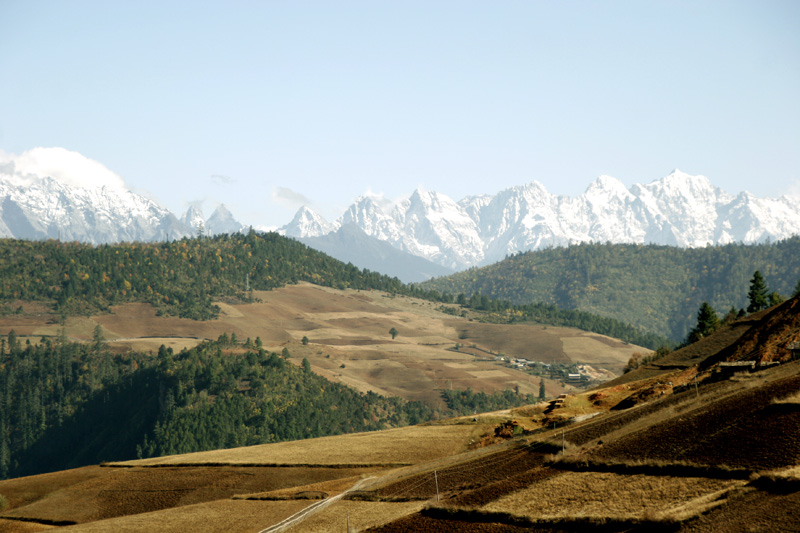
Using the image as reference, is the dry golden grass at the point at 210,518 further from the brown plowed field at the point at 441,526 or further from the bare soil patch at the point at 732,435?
the bare soil patch at the point at 732,435

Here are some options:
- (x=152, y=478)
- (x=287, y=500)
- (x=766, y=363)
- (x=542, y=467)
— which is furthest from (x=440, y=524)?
(x=152, y=478)

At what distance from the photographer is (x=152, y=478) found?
91.1 metres

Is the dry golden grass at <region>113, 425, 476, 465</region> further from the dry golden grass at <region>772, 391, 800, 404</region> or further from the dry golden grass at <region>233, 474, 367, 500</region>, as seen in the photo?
the dry golden grass at <region>772, 391, 800, 404</region>

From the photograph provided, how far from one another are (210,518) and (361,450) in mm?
34431

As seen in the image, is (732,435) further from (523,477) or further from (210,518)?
(210,518)

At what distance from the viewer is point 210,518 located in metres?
63.1

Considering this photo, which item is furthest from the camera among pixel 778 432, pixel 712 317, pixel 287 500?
pixel 712 317

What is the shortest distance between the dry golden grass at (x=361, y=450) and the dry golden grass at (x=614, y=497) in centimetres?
3896

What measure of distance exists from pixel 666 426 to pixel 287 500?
32.2 meters

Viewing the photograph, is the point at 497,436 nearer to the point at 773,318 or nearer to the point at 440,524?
the point at 773,318

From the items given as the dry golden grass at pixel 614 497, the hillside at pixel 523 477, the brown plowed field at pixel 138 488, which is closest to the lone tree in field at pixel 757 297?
the hillside at pixel 523 477

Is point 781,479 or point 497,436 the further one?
point 497,436

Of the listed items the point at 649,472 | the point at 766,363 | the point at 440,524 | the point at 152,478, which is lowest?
the point at 152,478

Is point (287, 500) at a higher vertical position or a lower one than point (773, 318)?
lower
